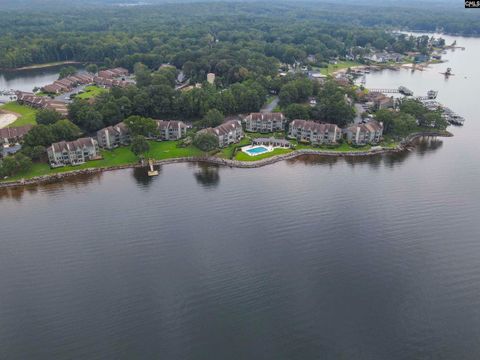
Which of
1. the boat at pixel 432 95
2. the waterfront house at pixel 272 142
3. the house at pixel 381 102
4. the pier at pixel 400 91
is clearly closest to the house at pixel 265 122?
the waterfront house at pixel 272 142

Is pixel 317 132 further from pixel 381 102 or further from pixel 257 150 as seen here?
pixel 381 102

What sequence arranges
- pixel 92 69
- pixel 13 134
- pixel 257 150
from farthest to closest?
pixel 92 69 < pixel 13 134 < pixel 257 150

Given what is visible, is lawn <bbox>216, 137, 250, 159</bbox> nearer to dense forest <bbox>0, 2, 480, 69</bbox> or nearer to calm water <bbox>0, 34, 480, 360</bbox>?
calm water <bbox>0, 34, 480, 360</bbox>

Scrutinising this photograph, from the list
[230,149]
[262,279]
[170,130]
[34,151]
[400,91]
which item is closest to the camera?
[262,279]

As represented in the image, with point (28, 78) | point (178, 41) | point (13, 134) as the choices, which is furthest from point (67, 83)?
point (178, 41)

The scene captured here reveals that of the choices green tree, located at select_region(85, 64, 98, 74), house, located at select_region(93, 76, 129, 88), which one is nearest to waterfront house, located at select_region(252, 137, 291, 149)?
house, located at select_region(93, 76, 129, 88)
